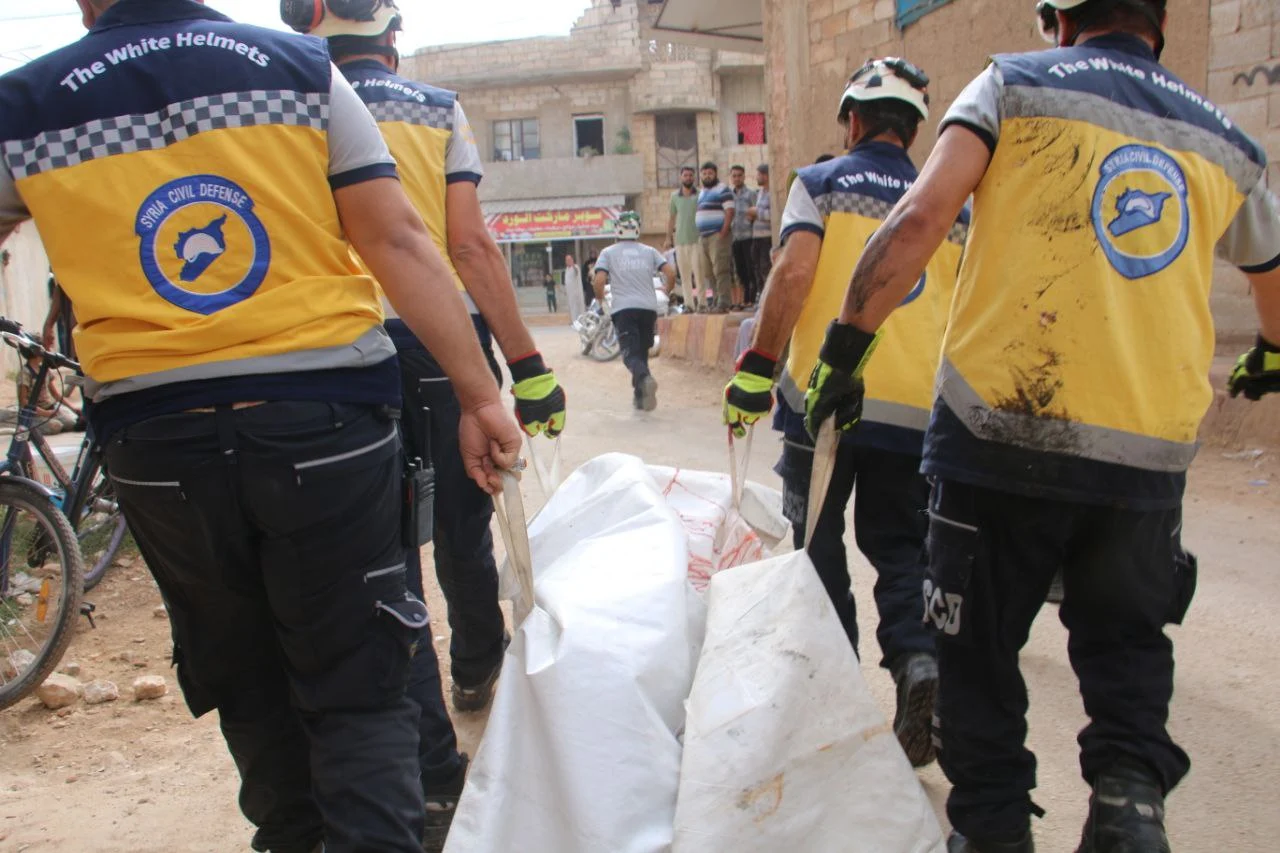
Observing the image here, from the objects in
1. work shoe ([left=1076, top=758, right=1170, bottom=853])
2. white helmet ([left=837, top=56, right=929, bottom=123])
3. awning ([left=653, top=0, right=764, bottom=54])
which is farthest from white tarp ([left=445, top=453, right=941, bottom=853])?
awning ([left=653, top=0, right=764, bottom=54])

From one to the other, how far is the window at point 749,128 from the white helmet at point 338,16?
36.6m

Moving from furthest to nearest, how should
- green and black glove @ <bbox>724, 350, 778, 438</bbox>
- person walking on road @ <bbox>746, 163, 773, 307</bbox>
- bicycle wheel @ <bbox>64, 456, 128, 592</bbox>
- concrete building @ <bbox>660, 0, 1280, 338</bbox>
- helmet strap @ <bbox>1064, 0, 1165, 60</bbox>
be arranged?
person walking on road @ <bbox>746, 163, 773, 307</bbox> → concrete building @ <bbox>660, 0, 1280, 338</bbox> → bicycle wheel @ <bbox>64, 456, 128, 592</bbox> → green and black glove @ <bbox>724, 350, 778, 438</bbox> → helmet strap @ <bbox>1064, 0, 1165, 60</bbox>

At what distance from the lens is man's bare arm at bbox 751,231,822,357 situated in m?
3.02

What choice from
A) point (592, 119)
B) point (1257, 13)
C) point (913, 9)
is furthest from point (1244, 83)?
point (592, 119)

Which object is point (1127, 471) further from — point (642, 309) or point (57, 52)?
point (642, 309)

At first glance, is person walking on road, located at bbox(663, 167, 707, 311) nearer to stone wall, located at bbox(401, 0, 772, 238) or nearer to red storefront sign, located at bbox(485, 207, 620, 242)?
stone wall, located at bbox(401, 0, 772, 238)

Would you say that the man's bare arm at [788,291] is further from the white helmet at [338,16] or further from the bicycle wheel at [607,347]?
the bicycle wheel at [607,347]

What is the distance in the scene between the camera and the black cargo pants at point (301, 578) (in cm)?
182

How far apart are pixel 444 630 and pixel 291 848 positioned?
6.86 feet

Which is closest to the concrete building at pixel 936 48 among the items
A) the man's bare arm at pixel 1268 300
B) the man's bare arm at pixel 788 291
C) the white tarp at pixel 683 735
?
the man's bare arm at pixel 1268 300

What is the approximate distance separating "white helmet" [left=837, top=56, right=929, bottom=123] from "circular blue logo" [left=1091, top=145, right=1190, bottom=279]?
3.84 feet

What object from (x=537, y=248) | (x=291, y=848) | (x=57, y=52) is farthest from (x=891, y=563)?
(x=537, y=248)

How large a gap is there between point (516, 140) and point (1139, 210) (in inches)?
1559

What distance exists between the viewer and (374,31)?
2984mm
